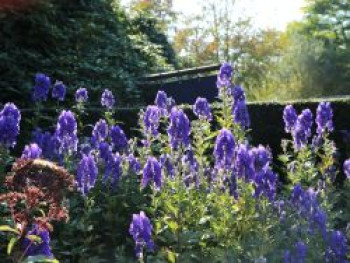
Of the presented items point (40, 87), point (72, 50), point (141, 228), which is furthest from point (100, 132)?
point (72, 50)

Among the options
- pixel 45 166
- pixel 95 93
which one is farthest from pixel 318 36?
pixel 45 166

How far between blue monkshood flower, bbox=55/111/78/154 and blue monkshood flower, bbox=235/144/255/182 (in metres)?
1.43

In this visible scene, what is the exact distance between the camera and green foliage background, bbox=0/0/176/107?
12.2 m

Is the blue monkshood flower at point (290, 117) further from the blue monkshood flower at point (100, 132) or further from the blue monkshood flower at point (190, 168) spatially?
the blue monkshood flower at point (100, 132)

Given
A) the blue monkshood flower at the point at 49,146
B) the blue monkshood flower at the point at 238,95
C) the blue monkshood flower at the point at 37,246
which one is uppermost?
the blue monkshood flower at the point at 238,95

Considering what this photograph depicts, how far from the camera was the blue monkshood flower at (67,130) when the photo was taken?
5078 millimetres

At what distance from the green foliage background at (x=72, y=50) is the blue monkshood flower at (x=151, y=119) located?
251 inches

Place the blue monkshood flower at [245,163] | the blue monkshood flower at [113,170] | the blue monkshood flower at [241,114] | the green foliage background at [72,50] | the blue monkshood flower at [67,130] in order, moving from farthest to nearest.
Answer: the green foliage background at [72,50], the blue monkshood flower at [241,114], the blue monkshood flower at [113,170], the blue monkshood flower at [67,130], the blue monkshood flower at [245,163]

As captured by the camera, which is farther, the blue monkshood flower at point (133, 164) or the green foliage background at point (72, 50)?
the green foliage background at point (72, 50)

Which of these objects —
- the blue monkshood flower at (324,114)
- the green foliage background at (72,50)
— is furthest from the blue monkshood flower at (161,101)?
the green foliage background at (72,50)

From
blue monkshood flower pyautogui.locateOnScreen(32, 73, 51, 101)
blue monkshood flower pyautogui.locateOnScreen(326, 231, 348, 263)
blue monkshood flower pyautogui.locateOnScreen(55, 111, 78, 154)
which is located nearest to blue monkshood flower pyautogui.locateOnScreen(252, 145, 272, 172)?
blue monkshood flower pyautogui.locateOnScreen(326, 231, 348, 263)

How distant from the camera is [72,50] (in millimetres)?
13664

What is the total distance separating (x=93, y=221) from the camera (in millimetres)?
5375

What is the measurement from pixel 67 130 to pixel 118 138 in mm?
789
